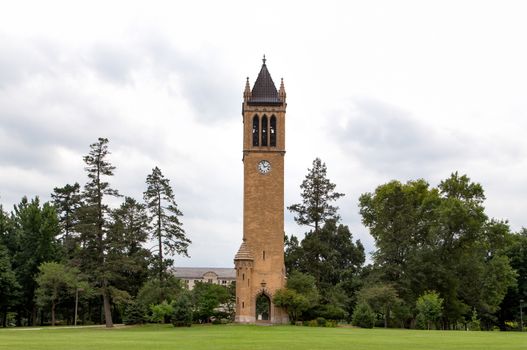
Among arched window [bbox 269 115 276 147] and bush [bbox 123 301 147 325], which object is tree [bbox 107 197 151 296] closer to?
bush [bbox 123 301 147 325]

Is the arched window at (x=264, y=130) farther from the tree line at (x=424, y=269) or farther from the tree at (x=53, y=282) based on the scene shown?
the tree at (x=53, y=282)

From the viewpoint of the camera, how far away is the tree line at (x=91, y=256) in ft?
169

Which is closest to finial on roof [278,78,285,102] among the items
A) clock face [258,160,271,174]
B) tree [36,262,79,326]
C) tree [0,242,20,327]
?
clock face [258,160,271,174]

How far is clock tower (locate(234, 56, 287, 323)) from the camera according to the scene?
192 feet

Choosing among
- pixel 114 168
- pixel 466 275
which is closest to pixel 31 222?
pixel 114 168

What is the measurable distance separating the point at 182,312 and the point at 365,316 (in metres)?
14.8

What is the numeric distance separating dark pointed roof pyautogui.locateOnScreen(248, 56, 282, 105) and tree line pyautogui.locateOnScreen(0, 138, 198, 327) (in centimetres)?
1173

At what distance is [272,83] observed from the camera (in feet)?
212

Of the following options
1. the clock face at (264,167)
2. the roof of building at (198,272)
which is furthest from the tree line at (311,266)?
the roof of building at (198,272)

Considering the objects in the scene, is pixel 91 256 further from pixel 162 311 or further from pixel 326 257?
pixel 326 257

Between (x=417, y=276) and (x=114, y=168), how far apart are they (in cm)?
2785

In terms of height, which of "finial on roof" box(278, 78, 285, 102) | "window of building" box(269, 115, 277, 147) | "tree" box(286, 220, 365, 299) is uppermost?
"finial on roof" box(278, 78, 285, 102)

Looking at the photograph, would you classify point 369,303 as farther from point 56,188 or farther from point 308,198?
point 56,188

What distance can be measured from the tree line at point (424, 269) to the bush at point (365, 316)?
81 millimetres
